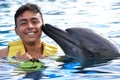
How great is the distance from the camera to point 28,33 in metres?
7.84

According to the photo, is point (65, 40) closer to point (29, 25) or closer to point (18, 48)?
point (29, 25)

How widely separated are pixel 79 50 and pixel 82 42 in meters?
0.17

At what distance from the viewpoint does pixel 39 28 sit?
7953 mm

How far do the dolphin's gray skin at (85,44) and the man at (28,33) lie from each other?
22 cm

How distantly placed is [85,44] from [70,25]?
250 inches

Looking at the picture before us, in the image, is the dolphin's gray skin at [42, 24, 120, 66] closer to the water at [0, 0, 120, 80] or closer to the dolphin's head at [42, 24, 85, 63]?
the dolphin's head at [42, 24, 85, 63]

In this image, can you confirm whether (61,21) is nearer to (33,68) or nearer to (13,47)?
(13,47)

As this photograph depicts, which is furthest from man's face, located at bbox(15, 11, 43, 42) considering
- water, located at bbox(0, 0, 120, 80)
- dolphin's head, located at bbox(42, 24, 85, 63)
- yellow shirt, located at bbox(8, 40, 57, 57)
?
water, located at bbox(0, 0, 120, 80)

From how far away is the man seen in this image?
784cm

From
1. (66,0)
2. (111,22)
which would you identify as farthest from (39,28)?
(66,0)

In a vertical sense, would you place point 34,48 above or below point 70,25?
above

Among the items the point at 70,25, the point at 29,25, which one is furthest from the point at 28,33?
the point at 70,25

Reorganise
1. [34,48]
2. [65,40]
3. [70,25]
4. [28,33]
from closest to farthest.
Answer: [65,40] < [28,33] < [34,48] < [70,25]

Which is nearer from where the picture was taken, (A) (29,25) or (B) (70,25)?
(A) (29,25)
